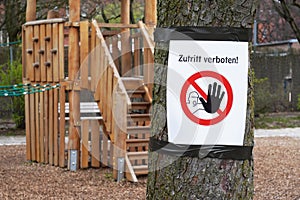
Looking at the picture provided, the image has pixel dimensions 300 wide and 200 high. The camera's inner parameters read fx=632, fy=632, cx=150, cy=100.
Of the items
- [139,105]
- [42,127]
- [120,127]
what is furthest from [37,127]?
[120,127]

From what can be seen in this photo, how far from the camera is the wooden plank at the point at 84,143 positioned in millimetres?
9164

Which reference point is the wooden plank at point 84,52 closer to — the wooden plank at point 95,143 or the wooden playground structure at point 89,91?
the wooden playground structure at point 89,91

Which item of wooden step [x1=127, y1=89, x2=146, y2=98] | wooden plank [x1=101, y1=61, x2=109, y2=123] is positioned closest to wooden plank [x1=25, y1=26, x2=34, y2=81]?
wooden step [x1=127, y1=89, x2=146, y2=98]

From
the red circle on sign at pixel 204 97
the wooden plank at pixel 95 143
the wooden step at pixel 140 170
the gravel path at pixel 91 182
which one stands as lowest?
the gravel path at pixel 91 182

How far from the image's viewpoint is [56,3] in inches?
644

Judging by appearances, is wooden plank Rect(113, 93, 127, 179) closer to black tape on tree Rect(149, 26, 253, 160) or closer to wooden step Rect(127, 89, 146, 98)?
wooden step Rect(127, 89, 146, 98)

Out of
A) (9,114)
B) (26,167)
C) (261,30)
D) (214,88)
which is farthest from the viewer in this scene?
(261,30)

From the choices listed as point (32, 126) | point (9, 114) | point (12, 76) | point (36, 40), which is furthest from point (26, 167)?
point (9, 114)

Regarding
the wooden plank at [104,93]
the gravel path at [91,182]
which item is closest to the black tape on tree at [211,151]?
the gravel path at [91,182]

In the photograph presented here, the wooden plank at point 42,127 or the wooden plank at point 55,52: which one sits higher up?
the wooden plank at point 55,52

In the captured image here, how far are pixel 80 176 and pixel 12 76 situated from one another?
643 centimetres

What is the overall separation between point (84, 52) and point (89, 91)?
739 millimetres

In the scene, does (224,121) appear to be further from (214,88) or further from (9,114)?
(9,114)

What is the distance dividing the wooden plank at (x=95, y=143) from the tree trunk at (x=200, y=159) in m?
6.47
